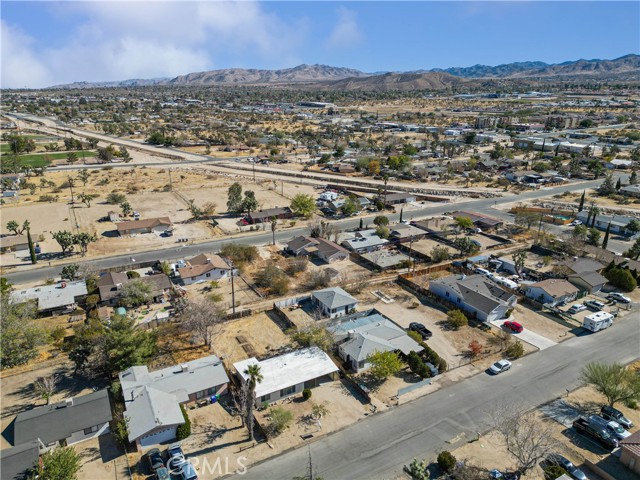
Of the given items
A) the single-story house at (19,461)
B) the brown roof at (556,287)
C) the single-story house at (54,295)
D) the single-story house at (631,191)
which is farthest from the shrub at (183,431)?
the single-story house at (631,191)

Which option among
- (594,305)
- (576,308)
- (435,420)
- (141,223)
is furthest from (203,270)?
(594,305)

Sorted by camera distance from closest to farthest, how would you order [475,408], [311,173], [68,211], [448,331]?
[475,408] → [448,331] → [68,211] → [311,173]

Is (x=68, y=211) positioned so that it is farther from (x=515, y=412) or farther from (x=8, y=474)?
(x=515, y=412)

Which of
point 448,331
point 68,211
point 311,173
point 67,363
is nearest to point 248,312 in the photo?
point 67,363

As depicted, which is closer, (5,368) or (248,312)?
(5,368)

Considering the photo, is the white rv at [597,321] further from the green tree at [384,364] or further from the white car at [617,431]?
the green tree at [384,364]
